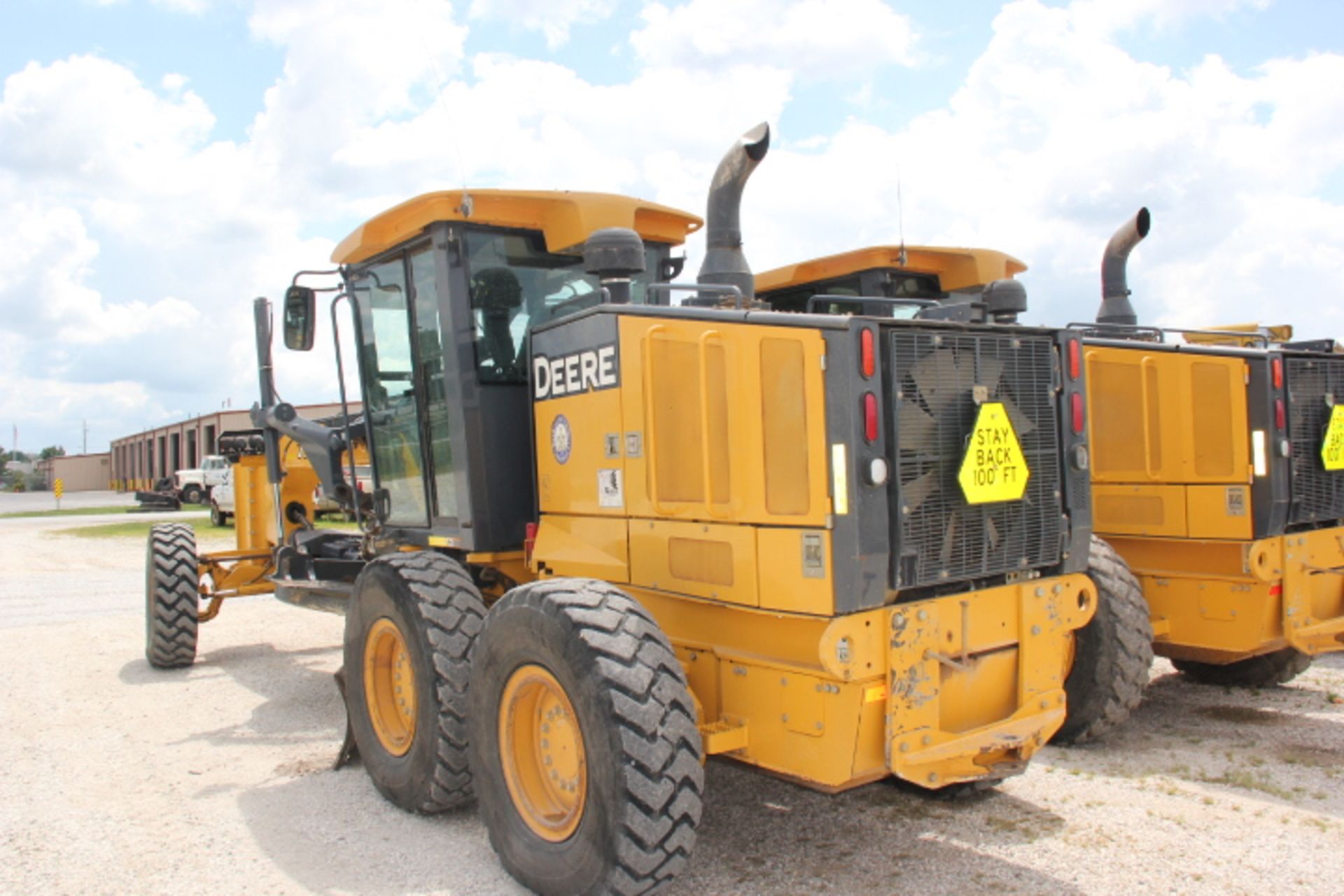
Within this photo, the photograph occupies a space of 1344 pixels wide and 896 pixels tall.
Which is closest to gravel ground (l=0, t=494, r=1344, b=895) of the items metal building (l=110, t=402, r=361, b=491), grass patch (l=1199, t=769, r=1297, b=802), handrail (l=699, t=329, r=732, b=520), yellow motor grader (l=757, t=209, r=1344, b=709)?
grass patch (l=1199, t=769, r=1297, b=802)

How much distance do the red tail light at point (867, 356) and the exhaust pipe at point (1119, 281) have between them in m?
4.90

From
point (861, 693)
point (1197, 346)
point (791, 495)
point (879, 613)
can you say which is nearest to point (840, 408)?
point (791, 495)

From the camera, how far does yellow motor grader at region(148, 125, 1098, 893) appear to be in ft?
12.3

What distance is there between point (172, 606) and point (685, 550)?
6.08m

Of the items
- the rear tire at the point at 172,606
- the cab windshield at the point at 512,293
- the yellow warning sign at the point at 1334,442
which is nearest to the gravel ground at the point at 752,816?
the rear tire at the point at 172,606

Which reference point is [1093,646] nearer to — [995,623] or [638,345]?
[995,623]

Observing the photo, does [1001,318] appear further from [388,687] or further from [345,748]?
[345,748]

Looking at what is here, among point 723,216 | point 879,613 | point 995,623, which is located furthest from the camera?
point 723,216

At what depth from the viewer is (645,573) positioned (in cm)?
448

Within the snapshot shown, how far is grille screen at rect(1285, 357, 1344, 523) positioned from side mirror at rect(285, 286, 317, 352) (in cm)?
599

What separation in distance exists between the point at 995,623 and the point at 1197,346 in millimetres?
3383

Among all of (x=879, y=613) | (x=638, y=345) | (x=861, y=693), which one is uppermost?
(x=638, y=345)

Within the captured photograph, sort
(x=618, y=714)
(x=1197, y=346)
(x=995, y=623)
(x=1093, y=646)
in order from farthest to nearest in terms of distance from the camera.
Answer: (x=1197, y=346) < (x=1093, y=646) < (x=995, y=623) < (x=618, y=714)

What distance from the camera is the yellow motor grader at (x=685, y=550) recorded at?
3.74m
